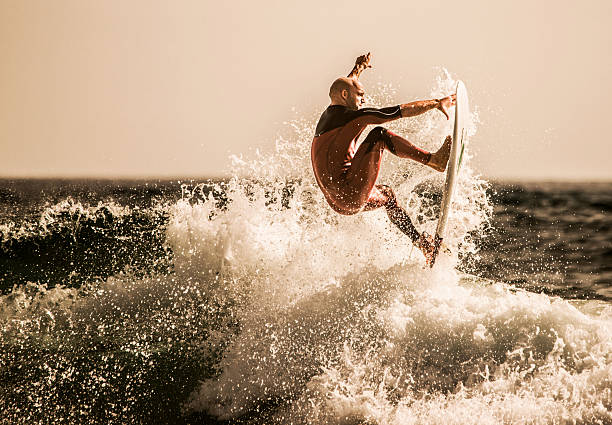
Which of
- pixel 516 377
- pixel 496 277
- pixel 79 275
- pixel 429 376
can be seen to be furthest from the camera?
pixel 496 277

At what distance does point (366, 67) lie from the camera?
5.51 metres

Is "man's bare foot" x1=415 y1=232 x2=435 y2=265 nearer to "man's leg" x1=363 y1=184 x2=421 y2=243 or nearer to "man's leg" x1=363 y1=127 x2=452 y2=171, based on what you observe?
"man's leg" x1=363 y1=184 x2=421 y2=243

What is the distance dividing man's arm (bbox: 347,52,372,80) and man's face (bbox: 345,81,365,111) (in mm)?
152

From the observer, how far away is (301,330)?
19.4 feet

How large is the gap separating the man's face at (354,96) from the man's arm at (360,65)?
0.50ft

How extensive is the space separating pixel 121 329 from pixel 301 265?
238 centimetres

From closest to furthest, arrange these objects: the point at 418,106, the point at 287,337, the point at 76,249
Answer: the point at 418,106, the point at 287,337, the point at 76,249

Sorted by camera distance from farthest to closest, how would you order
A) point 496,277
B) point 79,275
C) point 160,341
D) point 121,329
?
point 496,277 < point 79,275 < point 121,329 < point 160,341

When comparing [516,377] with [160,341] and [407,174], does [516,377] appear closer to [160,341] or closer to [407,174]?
[407,174]

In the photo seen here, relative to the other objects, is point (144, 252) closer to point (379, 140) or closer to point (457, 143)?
point (379, 140)

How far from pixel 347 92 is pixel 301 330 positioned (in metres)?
2.46

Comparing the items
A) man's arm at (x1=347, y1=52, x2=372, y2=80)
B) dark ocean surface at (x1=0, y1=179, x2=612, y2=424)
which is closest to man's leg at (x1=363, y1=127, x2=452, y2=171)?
man's arm at (x1=347, y1=52, x2=372, y2=80)

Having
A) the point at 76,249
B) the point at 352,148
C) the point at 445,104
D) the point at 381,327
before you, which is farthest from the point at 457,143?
the point at 76,249

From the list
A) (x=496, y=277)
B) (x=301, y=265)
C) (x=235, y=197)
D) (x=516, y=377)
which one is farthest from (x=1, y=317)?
(x=496, y=277)
